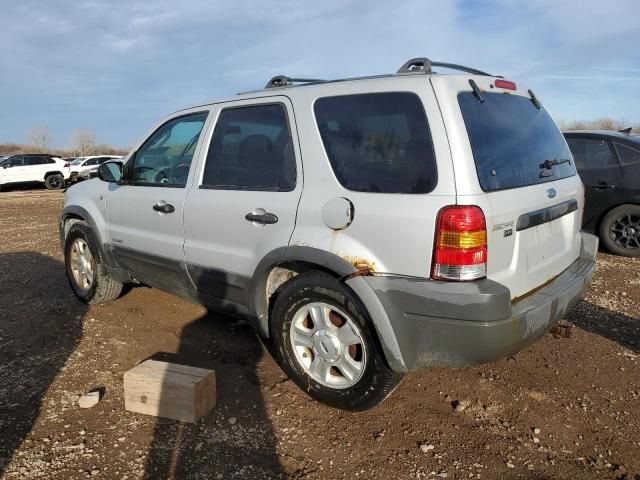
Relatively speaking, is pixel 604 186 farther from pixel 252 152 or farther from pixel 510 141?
pixel 252 152

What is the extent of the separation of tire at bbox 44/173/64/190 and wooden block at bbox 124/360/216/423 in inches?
903

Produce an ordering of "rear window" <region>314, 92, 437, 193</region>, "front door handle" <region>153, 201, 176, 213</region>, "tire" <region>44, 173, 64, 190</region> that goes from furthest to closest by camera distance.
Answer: "tire" <region>44, 173, 64, 190</region>
"front door handle" <region>153, 201, 176, 213</region>
"rear window" <region>314, 92, 437, 193</region>

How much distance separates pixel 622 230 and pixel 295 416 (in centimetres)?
544

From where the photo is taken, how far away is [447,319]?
7.79 ft

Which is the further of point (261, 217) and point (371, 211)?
point (261, 217)

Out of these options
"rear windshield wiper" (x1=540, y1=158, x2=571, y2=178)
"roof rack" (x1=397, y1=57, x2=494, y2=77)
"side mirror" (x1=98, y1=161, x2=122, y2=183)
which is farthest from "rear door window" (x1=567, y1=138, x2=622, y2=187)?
"side mirror" (x1=98, y1=161, x2=122, y2=183)

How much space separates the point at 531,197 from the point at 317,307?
1330 millimetres

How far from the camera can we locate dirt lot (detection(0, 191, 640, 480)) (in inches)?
97.4

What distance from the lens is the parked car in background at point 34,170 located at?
2184 centimetres

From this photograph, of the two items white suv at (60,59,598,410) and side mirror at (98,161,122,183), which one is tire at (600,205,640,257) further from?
side mirror at (98,161,122,183)

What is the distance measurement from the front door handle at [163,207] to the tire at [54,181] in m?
22.0

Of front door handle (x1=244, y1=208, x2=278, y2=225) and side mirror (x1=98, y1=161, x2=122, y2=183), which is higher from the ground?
side mirror (x1=98, y1=161, x2=122, y2=183)

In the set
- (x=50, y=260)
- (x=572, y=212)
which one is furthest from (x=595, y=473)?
(x=50, y=260)

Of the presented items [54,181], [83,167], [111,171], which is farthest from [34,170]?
[111,171]
